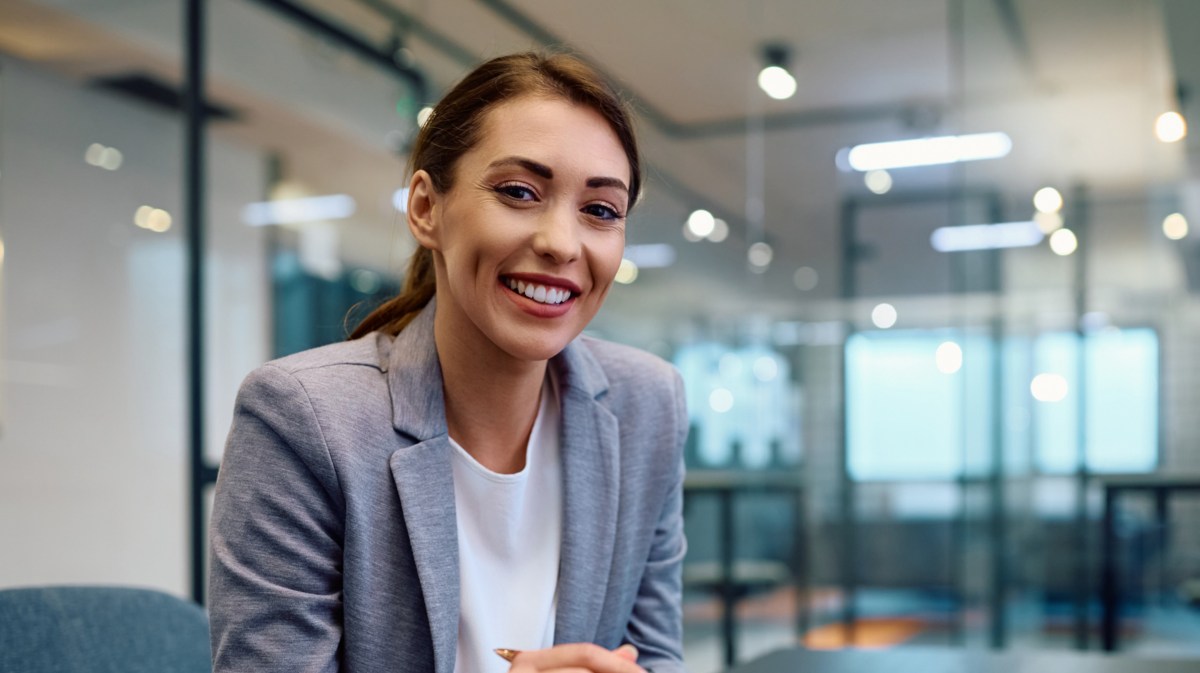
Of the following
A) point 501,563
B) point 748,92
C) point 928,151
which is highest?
point 748,92

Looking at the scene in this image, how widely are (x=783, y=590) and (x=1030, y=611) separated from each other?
906mm

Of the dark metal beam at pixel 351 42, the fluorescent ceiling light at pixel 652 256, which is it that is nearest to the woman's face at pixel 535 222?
the fluorescent ceiling light at pixel 652 256

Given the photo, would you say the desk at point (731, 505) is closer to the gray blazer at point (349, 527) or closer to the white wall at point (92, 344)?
the white wall at point (92, 344)

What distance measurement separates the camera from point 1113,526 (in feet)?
10.7

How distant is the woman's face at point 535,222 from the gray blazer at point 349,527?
127 millimetres

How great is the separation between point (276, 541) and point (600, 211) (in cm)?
48

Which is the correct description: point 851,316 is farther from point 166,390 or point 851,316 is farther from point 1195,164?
point 166,390

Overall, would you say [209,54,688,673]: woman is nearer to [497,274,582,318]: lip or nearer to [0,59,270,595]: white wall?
[497,274,582,318]: lip

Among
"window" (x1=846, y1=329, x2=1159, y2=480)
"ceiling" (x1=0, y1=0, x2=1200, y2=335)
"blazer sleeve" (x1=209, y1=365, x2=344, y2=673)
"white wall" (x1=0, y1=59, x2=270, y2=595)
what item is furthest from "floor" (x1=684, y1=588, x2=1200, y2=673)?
"blazer sleeve" (x1=209, y1=365, x2=344, y2=673)

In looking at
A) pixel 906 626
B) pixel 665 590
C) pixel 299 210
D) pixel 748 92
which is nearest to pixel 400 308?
pixel 665 590

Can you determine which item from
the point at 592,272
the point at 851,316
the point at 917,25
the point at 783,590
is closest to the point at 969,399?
the point at 851,316

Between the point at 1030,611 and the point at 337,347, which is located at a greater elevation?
the point at 337,347

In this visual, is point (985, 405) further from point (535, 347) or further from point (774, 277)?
point (535, 347)

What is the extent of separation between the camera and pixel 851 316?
3.87 metres
